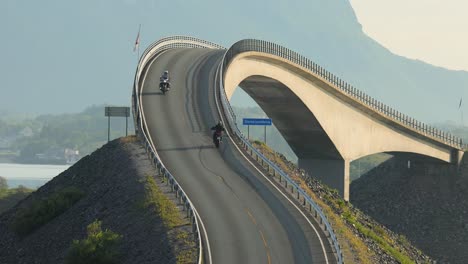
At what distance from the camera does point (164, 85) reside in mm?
59781

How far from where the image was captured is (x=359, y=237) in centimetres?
4428

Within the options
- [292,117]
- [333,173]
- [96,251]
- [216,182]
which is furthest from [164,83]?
[333,173]

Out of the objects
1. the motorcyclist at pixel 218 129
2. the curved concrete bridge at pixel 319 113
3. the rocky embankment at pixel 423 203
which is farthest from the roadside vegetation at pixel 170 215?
the rocky embankment at pixel 423 203

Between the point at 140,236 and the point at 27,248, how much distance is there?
31.9 feet

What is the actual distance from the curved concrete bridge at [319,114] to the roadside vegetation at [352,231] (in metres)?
15.3

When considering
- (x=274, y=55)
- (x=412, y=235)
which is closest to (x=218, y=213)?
(x=274, y=55)

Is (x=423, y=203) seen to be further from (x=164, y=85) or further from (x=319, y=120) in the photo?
(x=164, y=85)

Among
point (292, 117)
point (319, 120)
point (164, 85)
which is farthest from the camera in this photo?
point (292, 117)

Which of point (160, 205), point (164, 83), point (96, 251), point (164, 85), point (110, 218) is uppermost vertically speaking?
point (164, 83)

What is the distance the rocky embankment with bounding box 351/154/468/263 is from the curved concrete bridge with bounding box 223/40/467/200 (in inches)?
192

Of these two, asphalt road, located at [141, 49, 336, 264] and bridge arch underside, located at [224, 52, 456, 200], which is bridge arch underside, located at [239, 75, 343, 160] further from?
asphalt road, located at [141, 49, 336, 264]

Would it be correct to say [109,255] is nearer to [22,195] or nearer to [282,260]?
[282,260]

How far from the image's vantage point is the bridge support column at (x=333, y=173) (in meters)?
80.8

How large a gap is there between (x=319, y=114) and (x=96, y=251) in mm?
47340
